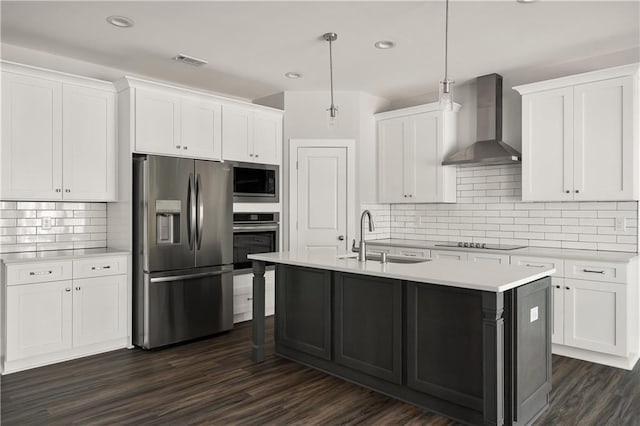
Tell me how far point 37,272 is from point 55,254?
1.06ft

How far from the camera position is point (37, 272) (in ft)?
12.2

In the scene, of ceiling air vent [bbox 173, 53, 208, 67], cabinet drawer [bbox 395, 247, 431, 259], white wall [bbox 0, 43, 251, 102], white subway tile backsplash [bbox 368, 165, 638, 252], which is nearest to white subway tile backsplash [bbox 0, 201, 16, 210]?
white wall [bbox 0, 43, 251, 102]

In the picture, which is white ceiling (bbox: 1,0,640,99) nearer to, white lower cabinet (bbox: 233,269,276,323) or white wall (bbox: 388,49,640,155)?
white wall (bbox: 388,49,640,155)

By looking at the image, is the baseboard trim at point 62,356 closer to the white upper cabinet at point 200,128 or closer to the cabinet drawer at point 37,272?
the cabinet drawer at point 37,272

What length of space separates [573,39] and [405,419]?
3.44 m

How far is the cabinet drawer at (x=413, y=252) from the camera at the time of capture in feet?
16.5

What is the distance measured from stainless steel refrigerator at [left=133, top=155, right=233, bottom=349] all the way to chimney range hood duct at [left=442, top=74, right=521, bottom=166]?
2.63 m

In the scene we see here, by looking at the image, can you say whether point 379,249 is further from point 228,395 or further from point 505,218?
point 228,395

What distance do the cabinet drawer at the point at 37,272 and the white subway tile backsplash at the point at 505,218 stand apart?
134 inches

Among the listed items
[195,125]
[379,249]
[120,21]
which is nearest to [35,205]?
[195,125]

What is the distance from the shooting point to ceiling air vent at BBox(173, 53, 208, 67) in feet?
14.3

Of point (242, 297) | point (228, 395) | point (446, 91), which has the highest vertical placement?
point (446, 91)

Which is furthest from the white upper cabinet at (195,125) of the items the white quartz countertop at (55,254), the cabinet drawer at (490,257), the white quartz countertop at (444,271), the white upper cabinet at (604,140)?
the white upper cabinet at (604,140)

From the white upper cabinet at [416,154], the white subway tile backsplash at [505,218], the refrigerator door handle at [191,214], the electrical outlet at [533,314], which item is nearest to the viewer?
the electrical outlet at [533,314]
